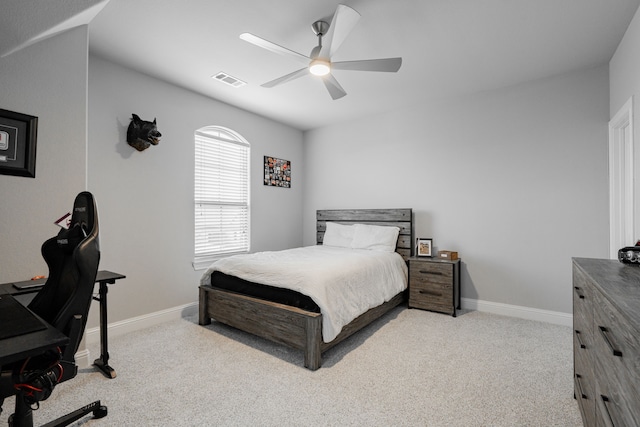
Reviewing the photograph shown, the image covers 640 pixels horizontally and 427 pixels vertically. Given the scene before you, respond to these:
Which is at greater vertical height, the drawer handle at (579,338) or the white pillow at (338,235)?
the white pillow at (338,235)

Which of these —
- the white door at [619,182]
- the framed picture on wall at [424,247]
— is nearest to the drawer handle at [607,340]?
the white door at [619,182]

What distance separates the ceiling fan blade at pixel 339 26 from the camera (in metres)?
1.96

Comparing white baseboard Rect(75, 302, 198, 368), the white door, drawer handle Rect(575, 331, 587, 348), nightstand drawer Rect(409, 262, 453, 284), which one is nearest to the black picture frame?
white baseboard Rect(75, 302, 198, 368)

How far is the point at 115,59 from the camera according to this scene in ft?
9.75

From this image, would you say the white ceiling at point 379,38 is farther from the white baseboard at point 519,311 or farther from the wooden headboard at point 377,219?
the white baseboard at point 519,311

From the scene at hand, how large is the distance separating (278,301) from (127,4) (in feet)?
8.36

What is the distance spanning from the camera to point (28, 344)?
95cm

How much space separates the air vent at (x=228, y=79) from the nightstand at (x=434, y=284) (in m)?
2.96

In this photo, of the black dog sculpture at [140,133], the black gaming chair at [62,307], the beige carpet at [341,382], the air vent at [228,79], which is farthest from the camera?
the air vent at [228,79]

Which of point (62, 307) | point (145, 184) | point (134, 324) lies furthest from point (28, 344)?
point (145, 184)

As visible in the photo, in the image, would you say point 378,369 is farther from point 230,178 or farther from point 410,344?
point 230,178

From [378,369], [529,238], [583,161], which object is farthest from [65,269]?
[583,161]

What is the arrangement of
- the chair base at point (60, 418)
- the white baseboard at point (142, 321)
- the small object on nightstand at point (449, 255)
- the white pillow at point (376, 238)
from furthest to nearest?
the white pillow at point (376, 238)
the small object on nightstand at point (449, 255)
the white baseboard at point (142, 321)
the chair base at point (60, 418)

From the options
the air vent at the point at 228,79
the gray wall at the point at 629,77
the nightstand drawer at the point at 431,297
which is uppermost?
the air vent at the point at 228,79
